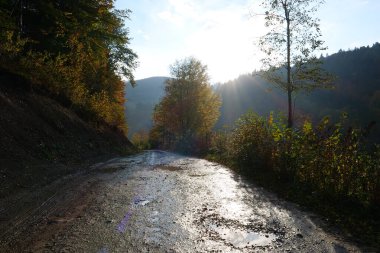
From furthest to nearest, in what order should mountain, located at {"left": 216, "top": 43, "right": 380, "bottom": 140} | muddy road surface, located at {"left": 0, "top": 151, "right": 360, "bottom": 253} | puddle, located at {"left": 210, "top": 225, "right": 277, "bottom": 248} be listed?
mountain, located at {"left": 216, "top": 43, "right": 380, "bottom": 140}
puddle, located at {"left": 210, "top": 225, "right": 277, "bottom": 248}
muddy road surface, located at {"left": 0, "top": 151, "right": 360, "bottom": 253}

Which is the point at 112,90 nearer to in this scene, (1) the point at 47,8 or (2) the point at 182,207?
(1) the point at 47,8

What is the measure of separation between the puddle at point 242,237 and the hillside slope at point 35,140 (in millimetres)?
4735

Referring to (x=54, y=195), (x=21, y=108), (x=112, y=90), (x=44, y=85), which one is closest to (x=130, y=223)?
(x=54, y=195)

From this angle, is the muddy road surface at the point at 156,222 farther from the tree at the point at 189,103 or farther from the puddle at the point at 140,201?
the tree at the point at 189,103

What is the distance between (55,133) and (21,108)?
5.81ft

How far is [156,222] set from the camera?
5.50 m

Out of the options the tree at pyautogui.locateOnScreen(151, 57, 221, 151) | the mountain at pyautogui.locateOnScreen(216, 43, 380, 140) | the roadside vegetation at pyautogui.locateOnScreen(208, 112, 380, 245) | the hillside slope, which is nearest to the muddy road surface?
the roadside vegetation at pyautogui.locateOnScreen(208, 112, 380, 245)

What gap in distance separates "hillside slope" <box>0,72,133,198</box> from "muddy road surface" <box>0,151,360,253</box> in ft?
3.94

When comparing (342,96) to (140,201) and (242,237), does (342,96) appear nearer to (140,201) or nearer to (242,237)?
(140,201)

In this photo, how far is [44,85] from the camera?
17.7 m

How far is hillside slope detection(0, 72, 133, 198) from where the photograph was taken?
8812 millimetres

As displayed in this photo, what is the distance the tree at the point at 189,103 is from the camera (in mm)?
40781

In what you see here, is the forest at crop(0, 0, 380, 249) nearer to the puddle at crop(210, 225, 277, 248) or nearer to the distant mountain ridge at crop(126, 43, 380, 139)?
the puddle at crop(210, 225, 277, 248)

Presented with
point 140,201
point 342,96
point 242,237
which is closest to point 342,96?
point 342,96
